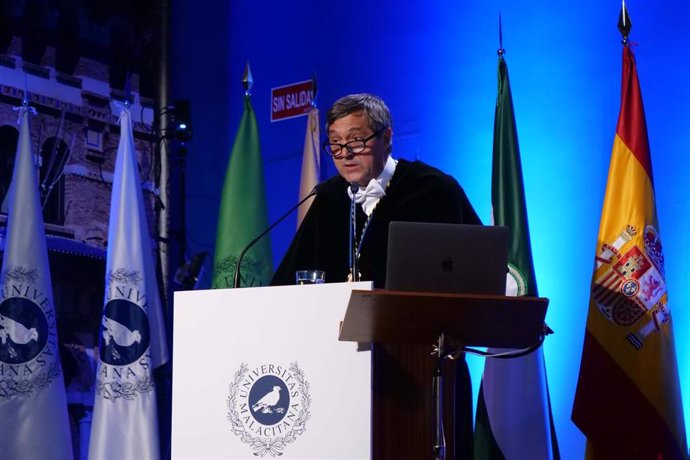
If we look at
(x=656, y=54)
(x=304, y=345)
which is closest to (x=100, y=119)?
(x=656, y=54)

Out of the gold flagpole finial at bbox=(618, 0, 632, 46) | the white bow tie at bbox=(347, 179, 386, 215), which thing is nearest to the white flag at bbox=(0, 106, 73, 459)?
the white bow tie at bbox=(347, 179, 386, 215)

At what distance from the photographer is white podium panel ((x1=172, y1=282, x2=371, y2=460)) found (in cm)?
210

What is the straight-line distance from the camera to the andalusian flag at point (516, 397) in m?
3.77

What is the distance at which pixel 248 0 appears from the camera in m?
5.67

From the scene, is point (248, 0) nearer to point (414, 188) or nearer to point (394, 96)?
point (394, 96)

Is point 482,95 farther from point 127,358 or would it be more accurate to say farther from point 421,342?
point 421,342

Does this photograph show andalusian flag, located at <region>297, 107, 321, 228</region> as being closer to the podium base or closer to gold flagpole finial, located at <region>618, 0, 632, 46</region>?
gold flagpole finial, located at <region>618, 0, 632, 46</region>

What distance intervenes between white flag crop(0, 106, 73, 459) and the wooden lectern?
215 cm

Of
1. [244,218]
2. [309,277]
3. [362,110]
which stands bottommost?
[309,277]

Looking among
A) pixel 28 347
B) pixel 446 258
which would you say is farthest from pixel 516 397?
pixel 28 347

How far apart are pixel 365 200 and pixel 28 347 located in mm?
1664

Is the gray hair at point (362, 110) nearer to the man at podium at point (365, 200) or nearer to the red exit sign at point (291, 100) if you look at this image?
the man at podium at point (365, 200)

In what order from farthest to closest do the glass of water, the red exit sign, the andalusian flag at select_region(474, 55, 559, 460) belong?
the red exit sign < the andalusian flag at select_region(474, 55, 559, 460) < the glass of water

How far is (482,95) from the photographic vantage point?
4543mm
